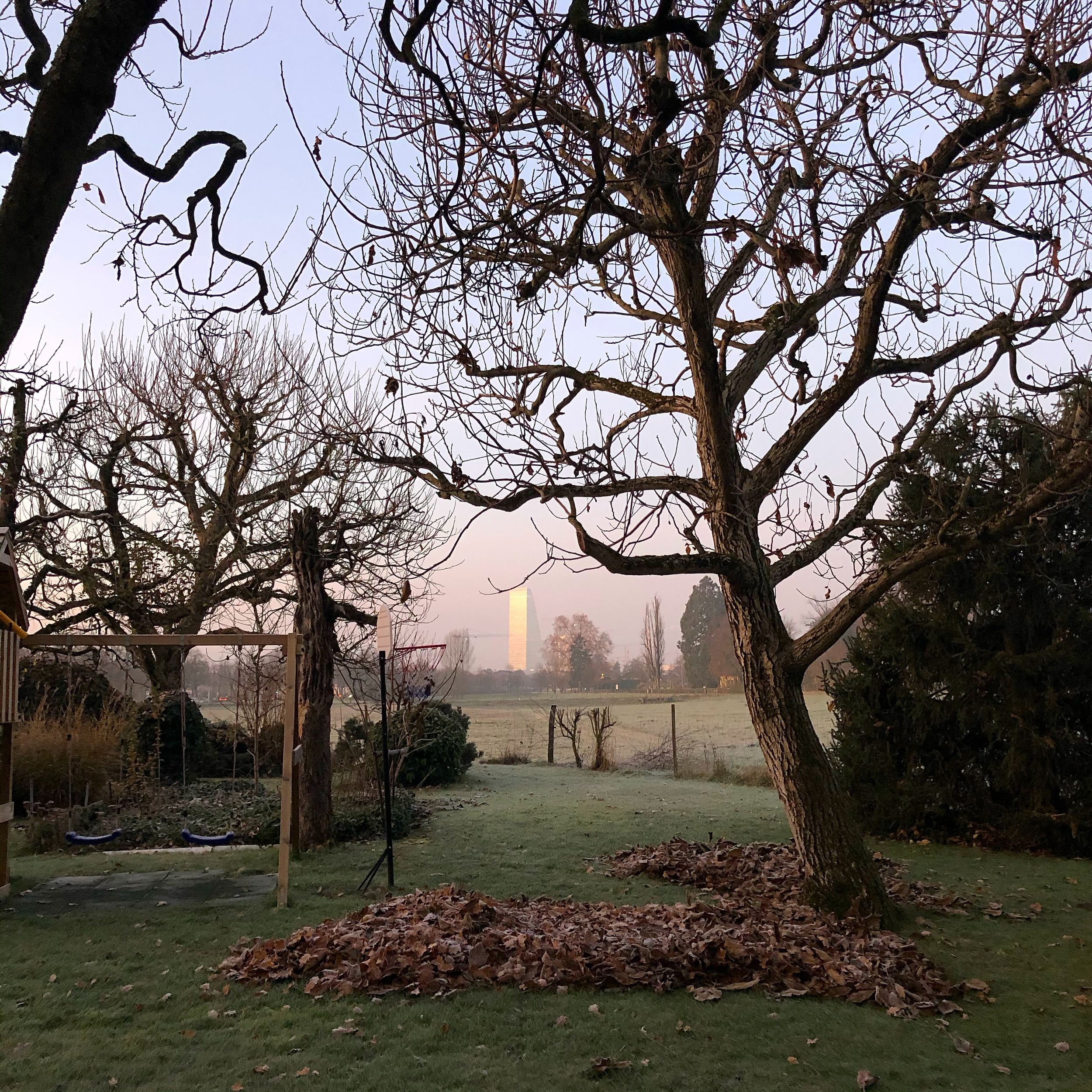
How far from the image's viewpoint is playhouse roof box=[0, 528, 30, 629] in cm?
691

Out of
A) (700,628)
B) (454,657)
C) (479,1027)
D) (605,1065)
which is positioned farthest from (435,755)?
(700,628)

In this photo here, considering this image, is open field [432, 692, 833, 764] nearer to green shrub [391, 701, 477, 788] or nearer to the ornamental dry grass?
green shrub [391, 701, 477, 788]

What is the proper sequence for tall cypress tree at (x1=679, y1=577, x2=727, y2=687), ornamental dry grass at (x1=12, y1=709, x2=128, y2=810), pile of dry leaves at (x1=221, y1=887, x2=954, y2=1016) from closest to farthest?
pile of dry leaves at (x1=221, y1=887, x2=954, y2=1016) → ornamental dry grass at (x1=12, y1=709, x2=128, y2=810) → tall cypress tree at (x1=679, y1=577, x2=727, y2=687)

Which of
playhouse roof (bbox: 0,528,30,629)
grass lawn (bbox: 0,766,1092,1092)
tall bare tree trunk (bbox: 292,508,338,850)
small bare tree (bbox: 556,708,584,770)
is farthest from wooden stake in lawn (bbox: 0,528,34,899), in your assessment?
small bare tree (bbox: 556,708,584,770)

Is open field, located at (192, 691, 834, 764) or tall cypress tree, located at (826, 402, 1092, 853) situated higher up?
tall cypress tree, located at (826, 402, 1092, 853)

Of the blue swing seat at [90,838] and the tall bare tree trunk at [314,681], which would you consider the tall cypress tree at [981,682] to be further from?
the blue swing seat at [90,838]

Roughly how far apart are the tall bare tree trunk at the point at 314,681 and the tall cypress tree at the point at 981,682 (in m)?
5.43

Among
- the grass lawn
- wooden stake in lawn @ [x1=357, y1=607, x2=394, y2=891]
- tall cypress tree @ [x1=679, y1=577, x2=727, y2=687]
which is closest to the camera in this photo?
the grass lawn

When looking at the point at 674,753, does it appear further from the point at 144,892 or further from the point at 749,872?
the point at 144,892

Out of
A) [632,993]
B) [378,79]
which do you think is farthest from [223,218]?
[632,993]

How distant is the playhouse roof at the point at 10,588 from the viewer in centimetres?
691

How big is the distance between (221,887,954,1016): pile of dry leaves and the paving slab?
60.0 inches

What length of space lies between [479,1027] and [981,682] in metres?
6.54

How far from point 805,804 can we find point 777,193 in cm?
390
